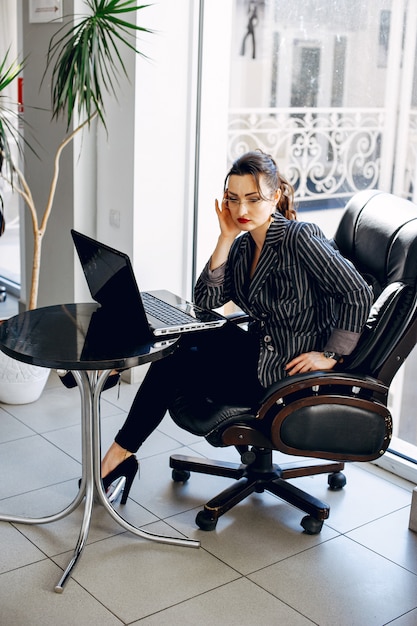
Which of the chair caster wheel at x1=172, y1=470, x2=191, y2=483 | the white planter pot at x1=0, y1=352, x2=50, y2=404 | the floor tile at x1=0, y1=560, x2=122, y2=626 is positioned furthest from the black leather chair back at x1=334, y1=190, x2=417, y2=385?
the white planter pot at x1=0, y1=352, x2=50, y2=404

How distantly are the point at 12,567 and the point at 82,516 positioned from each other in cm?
36

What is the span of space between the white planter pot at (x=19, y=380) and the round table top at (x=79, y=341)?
3.40 ft

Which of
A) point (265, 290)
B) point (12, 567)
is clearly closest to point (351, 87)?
point (265, 290)

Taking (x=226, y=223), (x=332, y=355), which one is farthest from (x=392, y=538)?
(x=226, y=223)

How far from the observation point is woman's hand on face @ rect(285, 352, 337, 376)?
103 inches

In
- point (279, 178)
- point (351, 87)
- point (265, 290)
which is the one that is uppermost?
point (351, 87)

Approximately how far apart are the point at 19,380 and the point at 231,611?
5.52 feet

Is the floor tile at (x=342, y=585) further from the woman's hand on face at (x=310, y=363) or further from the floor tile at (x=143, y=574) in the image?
the woman's hand on face at (x=310, y=363)

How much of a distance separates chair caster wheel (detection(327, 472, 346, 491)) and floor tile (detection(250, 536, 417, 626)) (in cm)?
36

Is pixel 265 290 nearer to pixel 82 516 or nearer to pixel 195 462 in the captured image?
pixel 195 462

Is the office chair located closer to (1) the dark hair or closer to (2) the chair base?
(2) the chair base

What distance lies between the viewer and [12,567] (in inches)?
100

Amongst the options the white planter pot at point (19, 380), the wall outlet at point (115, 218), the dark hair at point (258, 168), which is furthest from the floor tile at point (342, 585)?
the wall outlet at point (115, 218)

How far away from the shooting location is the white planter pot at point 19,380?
370 cm
